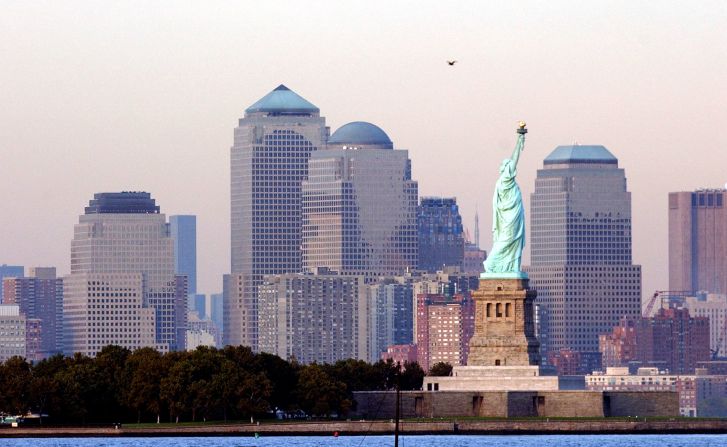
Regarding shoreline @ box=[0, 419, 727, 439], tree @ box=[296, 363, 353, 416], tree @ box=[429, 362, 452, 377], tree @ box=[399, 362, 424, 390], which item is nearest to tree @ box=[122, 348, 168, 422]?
shoreline @ box=[0, 419, 727, 439]

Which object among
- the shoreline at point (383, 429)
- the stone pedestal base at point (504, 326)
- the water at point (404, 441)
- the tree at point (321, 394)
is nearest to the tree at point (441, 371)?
the stone pedestal base at point (504, 326)

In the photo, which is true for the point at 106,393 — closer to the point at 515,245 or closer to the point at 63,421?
the point at 63,421

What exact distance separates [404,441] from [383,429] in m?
12.5

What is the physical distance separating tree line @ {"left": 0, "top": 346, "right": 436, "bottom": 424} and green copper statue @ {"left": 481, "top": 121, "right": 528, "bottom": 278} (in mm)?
12050

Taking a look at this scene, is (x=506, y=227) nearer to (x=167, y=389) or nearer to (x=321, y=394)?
(x=321, y=394)

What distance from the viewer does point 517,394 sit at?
6476 inches

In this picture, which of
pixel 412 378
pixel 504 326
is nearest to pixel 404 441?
pixel 504 326

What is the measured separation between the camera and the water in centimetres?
14712

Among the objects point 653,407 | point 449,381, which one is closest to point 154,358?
point 449,381

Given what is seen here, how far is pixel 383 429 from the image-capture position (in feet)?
532

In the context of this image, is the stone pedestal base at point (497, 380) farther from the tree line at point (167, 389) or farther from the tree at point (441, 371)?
the tree at point (441, 371)

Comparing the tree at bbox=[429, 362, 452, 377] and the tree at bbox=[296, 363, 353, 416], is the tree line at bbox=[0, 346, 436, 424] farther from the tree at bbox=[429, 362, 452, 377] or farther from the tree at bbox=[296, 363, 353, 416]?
the tree at bbox=[429, 362, 452, 377]

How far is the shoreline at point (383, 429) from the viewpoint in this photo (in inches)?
6206

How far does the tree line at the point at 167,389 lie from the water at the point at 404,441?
4.28 meters
